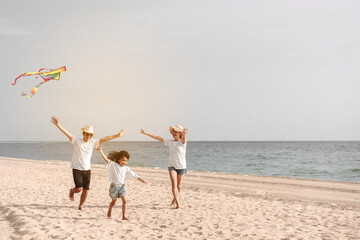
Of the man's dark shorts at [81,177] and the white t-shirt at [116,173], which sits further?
the man's dark shorts at [81,177]

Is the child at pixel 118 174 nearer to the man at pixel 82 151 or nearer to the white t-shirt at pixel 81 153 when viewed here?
the man at pixel 82 151

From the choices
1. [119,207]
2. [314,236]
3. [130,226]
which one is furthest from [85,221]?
[314,236]

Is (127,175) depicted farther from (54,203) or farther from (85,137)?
(54,203)

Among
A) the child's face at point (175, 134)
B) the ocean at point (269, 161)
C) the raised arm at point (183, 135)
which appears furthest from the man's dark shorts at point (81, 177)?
the ocean at point (269, 161)

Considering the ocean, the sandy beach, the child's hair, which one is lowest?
the ocean

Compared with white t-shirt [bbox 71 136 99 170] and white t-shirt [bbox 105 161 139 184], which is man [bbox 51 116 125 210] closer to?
white t-shirt [bbox 71 136 99 170]

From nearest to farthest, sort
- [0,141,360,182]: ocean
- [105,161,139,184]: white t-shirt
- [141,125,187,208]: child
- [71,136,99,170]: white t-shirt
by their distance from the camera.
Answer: [105,161,139,184]: white t-shirt → [71,136,99,170]: white t-shirt → [141,125,187,208]: child → [0,141,360,182]: ocean

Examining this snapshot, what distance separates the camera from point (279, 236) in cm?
561

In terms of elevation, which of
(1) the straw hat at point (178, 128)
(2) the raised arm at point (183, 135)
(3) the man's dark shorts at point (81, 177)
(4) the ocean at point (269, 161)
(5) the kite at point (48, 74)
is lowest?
(4) the ocean at point (269, 161)

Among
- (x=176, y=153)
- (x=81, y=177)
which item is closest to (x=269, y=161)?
(x=176, y=153)

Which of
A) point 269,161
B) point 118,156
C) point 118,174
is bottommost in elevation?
point 269,161

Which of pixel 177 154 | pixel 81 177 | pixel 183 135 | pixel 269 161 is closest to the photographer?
pixel 81 177

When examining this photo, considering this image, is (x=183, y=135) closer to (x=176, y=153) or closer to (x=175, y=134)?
(x=175, y=134)

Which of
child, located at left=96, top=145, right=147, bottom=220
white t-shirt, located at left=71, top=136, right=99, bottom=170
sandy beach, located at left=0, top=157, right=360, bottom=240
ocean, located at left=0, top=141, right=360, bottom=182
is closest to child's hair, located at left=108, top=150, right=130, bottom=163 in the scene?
child, located at left=96, top=145, right=147, bottom=220
